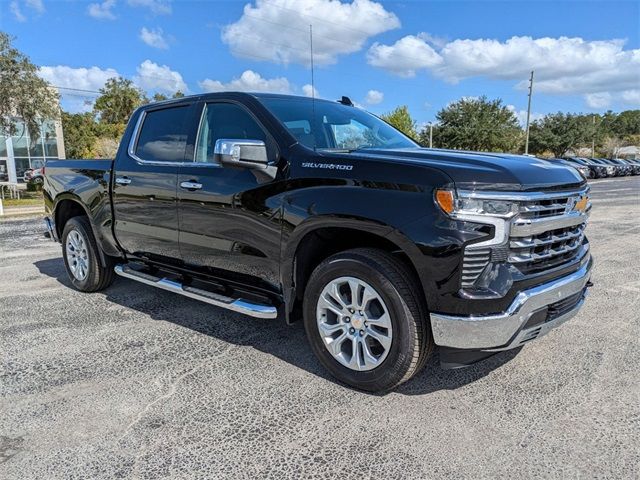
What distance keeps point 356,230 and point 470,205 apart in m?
0.73

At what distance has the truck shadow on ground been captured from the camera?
11.1 ft

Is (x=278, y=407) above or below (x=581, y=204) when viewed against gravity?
below

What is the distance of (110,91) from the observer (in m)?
50.9

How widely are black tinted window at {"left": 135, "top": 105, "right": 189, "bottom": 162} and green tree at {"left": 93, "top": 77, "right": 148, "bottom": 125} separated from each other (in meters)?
49.9

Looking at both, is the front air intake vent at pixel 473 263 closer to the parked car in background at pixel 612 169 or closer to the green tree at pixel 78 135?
the parked car in background at pixel 612 169

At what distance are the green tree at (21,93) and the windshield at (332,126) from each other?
844 inches

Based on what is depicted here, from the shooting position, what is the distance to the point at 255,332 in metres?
4.29

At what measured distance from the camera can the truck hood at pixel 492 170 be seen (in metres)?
2.74

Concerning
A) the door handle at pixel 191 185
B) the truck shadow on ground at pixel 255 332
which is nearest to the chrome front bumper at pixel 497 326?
the truck shadow on ground at pixel 255 332

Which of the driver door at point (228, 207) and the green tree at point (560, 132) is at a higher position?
the green tree at point (560, 132)

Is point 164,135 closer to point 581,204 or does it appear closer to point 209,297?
point 209,297

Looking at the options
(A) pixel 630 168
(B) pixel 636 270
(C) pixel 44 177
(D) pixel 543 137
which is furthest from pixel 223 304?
(D) pixel 543 137

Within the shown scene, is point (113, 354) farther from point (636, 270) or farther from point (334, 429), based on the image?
point (636, 270)

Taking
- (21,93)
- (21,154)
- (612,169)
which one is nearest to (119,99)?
(21,154)
